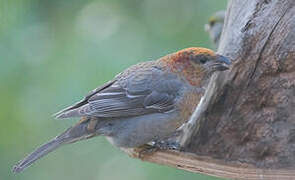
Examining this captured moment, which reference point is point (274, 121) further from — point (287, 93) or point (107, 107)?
point (107, 107)

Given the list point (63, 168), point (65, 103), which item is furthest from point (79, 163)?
point (65, 103)

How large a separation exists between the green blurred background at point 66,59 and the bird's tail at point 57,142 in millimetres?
394

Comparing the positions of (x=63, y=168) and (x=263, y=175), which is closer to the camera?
(x=263, y=175)

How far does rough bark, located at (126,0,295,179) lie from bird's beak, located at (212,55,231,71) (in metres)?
0.05

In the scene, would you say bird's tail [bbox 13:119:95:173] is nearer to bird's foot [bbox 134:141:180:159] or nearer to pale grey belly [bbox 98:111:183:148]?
pale grey belly [bbox 98:111:183:148]

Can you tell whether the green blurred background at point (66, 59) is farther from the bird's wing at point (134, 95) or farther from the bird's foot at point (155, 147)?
the bird's foot at point (155, 147)

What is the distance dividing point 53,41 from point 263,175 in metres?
2.02

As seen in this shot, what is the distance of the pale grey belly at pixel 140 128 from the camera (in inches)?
163

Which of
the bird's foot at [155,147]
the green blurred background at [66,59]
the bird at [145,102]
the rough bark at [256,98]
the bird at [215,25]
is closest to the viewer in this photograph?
the rough bark at [256,98]

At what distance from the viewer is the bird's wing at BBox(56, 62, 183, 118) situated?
4102 millimetres

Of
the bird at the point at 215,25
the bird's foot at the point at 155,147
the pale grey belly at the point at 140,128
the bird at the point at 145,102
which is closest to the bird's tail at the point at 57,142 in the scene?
the bird at the point at 145,102

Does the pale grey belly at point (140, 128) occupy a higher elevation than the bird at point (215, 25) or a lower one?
lower

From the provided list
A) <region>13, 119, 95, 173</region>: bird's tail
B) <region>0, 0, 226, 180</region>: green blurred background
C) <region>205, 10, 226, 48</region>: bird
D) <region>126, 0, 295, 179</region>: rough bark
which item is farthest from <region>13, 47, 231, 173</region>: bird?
<region>205, 10, 226, 48</region>: bird

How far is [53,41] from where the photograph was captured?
4.63 m
